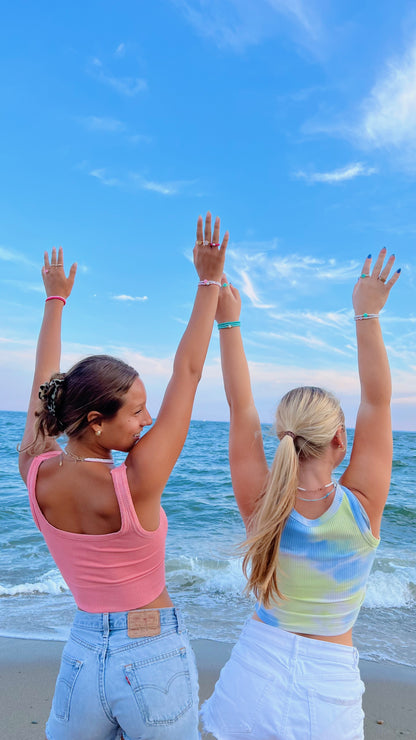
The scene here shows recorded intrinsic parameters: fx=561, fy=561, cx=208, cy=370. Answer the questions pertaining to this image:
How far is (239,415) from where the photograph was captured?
84.6 inches

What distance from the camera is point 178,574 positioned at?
23.4 feet

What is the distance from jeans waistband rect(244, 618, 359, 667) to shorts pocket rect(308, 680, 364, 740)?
7 cm

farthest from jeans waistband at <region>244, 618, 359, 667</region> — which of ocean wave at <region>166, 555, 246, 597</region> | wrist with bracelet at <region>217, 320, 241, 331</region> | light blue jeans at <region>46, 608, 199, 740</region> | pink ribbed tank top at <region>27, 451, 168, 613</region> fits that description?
ocean wave at <region>166, 555, 246, 597</region>

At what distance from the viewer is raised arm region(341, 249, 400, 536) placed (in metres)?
1.92

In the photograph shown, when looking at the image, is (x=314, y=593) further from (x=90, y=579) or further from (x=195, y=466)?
(x=195, y=466)

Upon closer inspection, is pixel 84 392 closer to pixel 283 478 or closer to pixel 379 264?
pixel 283 478

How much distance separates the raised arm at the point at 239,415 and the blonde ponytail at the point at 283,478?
9 cm

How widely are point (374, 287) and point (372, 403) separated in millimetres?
550

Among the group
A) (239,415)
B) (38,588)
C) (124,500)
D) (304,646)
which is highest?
(239,415)

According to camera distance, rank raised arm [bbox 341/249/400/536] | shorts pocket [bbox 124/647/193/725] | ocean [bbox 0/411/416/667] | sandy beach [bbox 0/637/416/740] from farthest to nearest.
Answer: ocean [bbox 0/411/416/667] < sandy beach [bbox 0/637/416/740] < raised arm [bbox 341/249/400/536] < shorts pocket [bbox 124/647/193/725]

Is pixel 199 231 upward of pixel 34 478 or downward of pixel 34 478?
upward

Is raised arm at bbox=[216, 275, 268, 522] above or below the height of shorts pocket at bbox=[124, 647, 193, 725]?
above

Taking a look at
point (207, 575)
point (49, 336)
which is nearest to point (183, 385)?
point (49, 336)

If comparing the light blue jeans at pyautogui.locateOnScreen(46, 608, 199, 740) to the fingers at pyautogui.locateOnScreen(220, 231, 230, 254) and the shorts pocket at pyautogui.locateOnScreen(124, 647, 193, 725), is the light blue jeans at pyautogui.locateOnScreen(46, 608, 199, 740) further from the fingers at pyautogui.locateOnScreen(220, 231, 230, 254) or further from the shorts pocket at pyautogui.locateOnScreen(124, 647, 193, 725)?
the fingers at pyautogui.locateOnScreen(220, 231, 230, 254)
